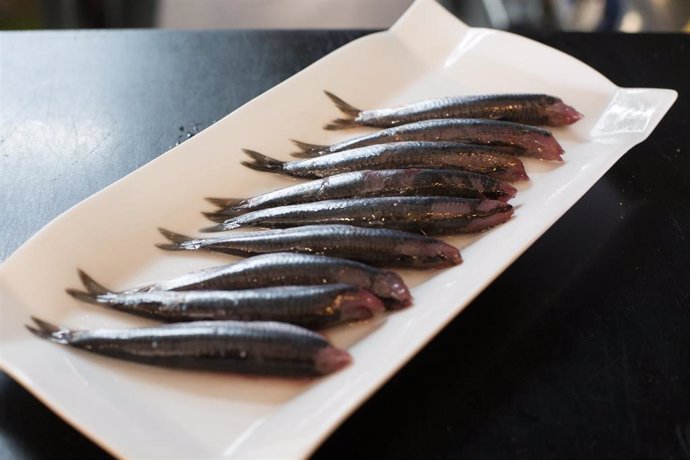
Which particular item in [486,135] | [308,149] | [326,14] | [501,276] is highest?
[326,14]

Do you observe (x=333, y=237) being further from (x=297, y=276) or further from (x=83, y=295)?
(x=83, y=295)

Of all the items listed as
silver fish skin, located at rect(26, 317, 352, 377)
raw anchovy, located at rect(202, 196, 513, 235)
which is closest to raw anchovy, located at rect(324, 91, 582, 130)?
raw anchovy, located at rect(202, 196, 513, 235)

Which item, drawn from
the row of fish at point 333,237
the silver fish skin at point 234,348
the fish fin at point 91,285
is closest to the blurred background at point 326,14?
the row of fish at point 333,237

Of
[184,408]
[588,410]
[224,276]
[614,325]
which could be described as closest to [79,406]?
[184,408]

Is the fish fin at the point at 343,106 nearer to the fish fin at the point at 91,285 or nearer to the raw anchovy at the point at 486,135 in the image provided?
the raw anchovy at the point at 486,135

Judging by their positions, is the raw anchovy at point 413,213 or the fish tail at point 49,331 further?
the raw anchovy at point 413,213

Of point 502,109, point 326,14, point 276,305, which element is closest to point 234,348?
point 276,305

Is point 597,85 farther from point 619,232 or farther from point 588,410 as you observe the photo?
point 588,410
